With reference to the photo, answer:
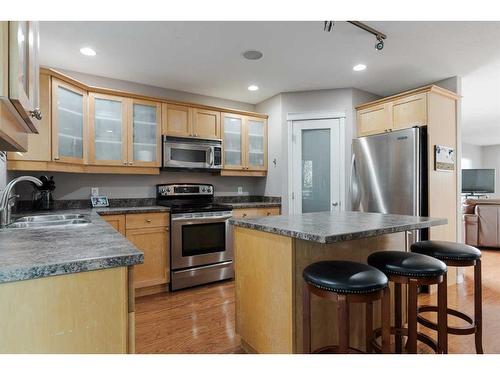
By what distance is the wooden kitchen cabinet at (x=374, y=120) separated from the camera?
3.50 metres

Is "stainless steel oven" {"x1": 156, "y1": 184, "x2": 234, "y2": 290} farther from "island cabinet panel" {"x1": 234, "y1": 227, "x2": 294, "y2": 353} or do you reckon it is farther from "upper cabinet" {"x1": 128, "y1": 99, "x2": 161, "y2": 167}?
"island cabinet panel" {"x1": 234, "y1": 227, "x2": 294, "y2": 353}

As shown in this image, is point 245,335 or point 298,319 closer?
point 298,319

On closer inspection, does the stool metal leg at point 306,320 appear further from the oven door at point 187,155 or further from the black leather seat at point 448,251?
the oven door at point 187,155

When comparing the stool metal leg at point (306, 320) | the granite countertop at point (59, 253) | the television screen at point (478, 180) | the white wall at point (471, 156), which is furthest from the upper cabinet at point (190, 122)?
the white wall at point (471, 156)

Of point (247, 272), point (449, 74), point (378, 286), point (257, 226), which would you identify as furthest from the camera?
point (449, 74)

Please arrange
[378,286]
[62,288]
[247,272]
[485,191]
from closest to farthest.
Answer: [62,288], [378,286], [247,272], [485,191]

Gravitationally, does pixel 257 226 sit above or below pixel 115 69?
below

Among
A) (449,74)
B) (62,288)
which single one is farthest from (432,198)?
(62,288)

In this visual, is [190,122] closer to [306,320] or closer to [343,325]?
[306,320]

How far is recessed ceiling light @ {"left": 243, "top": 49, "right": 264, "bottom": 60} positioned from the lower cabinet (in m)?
1.90

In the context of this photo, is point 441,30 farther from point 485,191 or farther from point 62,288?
point 485,191

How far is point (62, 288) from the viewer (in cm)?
89

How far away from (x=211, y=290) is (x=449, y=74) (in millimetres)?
3728

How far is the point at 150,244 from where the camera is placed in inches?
124
